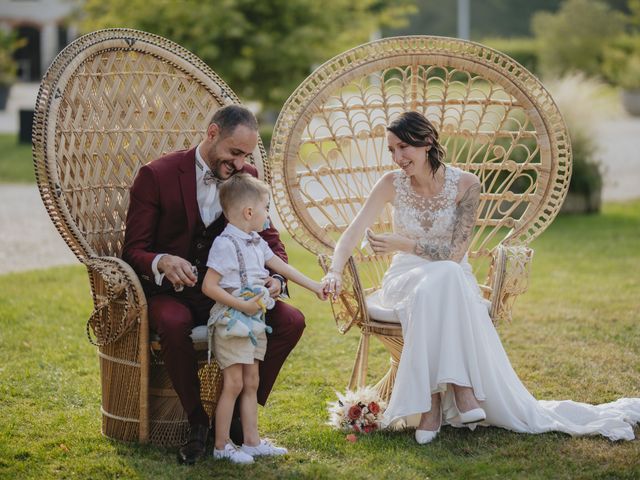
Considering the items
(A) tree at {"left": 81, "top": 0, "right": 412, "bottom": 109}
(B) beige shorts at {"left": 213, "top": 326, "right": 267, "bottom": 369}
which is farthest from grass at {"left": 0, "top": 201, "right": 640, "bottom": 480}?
(A) tree at {"left": 81, "top": 0, "right": 412, "bottom": 109}

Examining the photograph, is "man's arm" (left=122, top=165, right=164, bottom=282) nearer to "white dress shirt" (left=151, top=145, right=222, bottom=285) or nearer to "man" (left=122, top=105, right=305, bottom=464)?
"man" (left=122, top=105, right=305, bottom=464)

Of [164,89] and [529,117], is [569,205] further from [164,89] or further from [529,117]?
[164,89]

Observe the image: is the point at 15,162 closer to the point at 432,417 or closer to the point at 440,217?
the point at 440,217

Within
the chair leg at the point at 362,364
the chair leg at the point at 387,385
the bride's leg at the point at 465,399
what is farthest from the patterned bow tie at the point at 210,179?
the bride's leg at the point at 465,399

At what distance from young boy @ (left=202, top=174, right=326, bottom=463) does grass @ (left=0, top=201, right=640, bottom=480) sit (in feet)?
0.43

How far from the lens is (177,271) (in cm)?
334

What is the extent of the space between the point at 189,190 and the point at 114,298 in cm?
49

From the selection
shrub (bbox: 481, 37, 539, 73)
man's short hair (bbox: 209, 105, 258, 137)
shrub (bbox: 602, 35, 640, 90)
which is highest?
shrub (bbox: 481, 37, 539, 73)

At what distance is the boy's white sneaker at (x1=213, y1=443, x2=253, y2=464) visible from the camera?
3322 mm

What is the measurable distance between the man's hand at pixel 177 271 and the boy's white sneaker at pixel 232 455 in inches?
23.5

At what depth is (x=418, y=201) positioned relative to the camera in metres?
3.92

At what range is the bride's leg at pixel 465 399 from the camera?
3.51 metres

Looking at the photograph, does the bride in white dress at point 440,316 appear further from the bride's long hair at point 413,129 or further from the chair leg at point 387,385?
the chair leg at point 387,385

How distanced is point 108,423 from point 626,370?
244 cm
